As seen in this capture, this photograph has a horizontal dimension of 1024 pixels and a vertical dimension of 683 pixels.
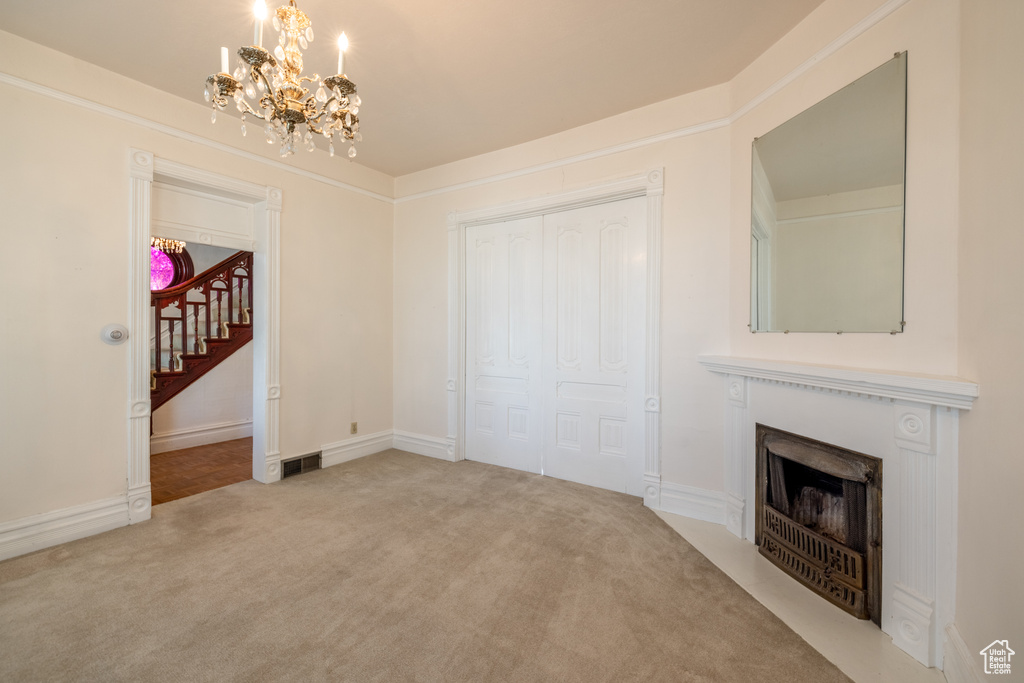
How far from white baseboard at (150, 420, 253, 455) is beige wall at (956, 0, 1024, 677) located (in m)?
6.61

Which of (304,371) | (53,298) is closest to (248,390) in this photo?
(304,371)

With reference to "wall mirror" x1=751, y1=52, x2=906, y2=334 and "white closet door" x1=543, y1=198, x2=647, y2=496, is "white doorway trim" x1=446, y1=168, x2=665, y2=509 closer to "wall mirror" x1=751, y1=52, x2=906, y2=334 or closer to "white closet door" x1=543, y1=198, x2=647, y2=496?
"white closet door" x1=543, y1=198, x2=647, y2=496

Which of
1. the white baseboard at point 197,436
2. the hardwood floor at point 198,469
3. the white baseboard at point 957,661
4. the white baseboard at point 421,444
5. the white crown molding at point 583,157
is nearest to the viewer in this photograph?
the white baseboard at point 957,661

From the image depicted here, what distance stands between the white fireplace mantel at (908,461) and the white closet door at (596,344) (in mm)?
1359

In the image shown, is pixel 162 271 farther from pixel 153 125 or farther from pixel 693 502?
pixel 693 502

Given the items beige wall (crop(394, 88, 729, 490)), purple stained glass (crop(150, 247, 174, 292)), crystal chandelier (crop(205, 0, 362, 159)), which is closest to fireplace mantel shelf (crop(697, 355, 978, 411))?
beige wall (crop(394, 88, 729, 490))

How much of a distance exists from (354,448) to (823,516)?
4001 millimetres

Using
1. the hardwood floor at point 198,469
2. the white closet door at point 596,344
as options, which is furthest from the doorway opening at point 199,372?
the white closet door at point 596,344

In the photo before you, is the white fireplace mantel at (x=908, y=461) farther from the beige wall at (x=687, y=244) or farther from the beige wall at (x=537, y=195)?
the beige wall at (x=687, y=244)

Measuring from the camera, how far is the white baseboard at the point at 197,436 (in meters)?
4.85

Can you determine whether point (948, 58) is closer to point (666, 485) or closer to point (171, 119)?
point (666, 485)

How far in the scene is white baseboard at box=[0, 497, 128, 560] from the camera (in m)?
2.48

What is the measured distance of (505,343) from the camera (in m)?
4.16

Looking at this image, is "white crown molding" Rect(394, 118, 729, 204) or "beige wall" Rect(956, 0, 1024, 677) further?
"white crown molding" Rect(394, 118, 729, 204)
